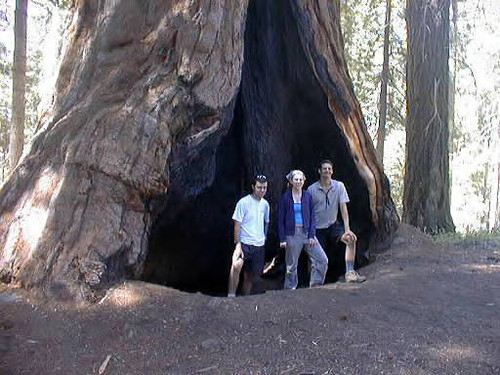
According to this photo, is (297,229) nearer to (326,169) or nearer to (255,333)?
(326,169)

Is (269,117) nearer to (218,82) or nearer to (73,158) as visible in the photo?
(218,82)

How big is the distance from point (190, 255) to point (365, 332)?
17.8 ft

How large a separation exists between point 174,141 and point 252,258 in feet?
5.61

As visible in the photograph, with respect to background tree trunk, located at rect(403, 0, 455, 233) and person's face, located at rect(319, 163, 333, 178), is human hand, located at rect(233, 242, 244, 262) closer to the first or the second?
person's face, located at rect(319, 163, 333, 178)

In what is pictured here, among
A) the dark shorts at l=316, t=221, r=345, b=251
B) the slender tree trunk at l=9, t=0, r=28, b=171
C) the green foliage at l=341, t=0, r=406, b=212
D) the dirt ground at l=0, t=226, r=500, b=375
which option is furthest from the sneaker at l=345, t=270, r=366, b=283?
the green foliage at l=341, t=0, r=406, b=212

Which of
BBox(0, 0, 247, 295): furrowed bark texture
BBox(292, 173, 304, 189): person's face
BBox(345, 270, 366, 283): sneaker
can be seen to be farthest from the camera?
BBox(292, 173, 304, 189): person's face

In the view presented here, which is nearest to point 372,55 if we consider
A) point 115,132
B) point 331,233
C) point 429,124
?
point 429,124

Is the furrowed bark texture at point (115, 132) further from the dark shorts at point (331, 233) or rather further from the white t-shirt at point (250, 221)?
the dark shorts at point (331, 233)

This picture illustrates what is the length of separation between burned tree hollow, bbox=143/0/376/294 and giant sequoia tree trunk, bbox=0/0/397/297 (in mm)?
24

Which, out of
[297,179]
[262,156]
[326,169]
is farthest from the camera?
[262,156]

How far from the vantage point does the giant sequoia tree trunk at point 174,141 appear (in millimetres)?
4875

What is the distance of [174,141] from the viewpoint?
19.0 feet

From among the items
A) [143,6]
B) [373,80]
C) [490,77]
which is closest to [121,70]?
[143,6]

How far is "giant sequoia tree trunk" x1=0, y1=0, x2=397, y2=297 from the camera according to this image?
488 centimetres
